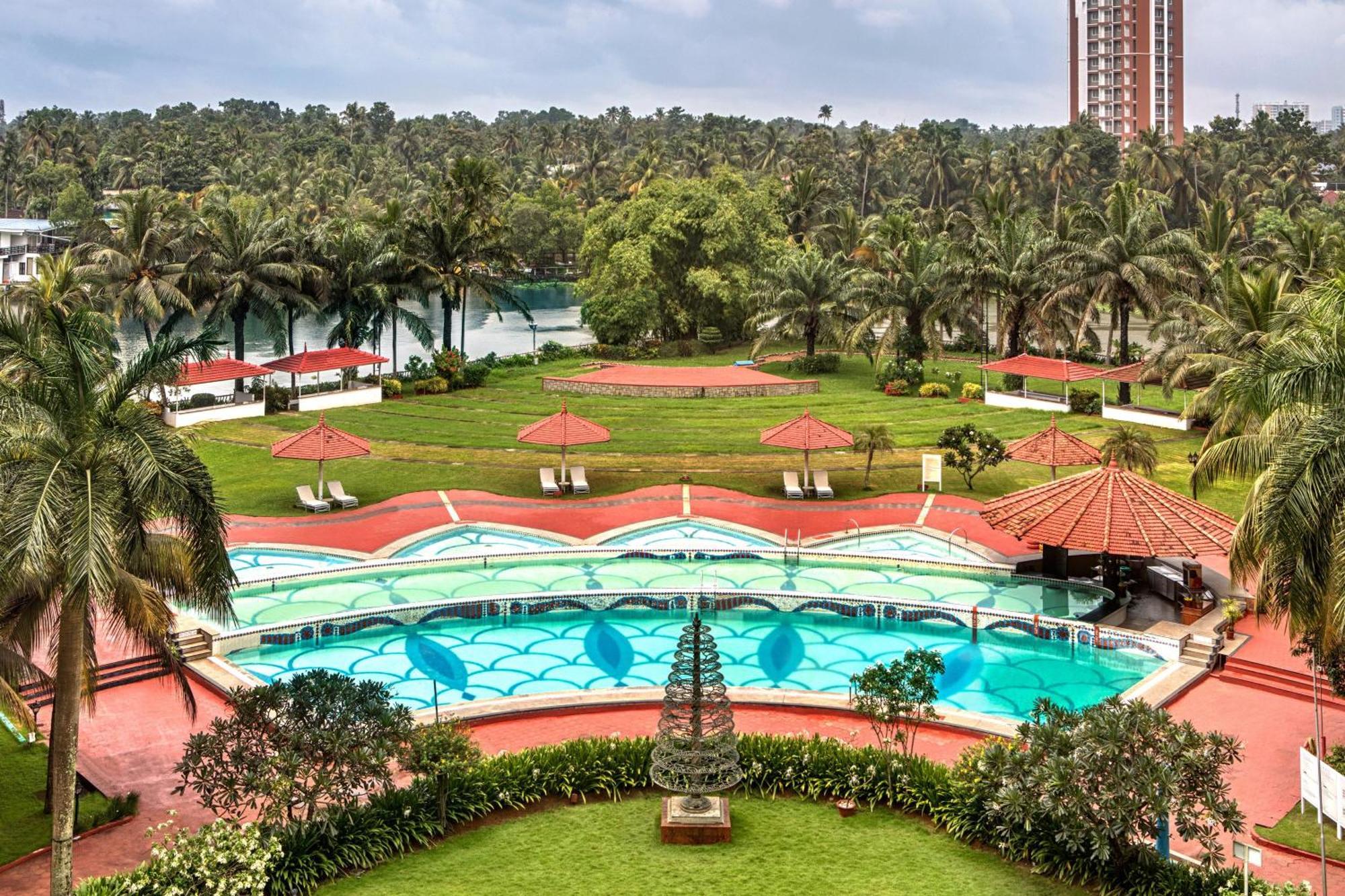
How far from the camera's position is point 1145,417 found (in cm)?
4303

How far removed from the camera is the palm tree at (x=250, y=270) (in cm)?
4662

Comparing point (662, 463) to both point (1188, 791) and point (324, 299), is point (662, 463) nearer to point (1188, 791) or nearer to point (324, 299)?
point (324, 299)

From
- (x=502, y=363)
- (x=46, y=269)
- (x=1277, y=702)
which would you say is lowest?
(x=1277, y=702)

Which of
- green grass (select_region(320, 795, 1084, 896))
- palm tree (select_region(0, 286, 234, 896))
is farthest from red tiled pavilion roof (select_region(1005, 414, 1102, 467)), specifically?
palm tree (select_region(0, 286, 234, 896))

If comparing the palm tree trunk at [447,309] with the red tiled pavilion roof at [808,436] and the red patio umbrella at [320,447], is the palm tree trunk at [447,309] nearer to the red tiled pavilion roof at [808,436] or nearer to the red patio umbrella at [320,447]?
the red patio umbrella at [320,447]

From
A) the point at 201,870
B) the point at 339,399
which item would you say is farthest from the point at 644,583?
the point at 339,399

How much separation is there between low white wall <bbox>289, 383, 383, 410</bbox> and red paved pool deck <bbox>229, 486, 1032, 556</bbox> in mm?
14912

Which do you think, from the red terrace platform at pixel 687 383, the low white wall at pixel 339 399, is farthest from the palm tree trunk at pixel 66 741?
the low white wall at pixel 339 399

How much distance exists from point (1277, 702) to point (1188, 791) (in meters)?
7.80

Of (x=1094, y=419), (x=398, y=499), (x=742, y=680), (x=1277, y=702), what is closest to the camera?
(x=1277, y=702)

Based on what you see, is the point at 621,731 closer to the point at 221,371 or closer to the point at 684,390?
the point at 221,371

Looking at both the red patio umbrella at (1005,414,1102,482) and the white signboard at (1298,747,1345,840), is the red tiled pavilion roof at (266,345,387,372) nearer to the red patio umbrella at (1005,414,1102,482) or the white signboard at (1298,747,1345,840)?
the red patio umbrella at (1005,414,1102,482)

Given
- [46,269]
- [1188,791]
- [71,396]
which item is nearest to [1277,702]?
[1188,791]

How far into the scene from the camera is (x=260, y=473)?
3609cm
